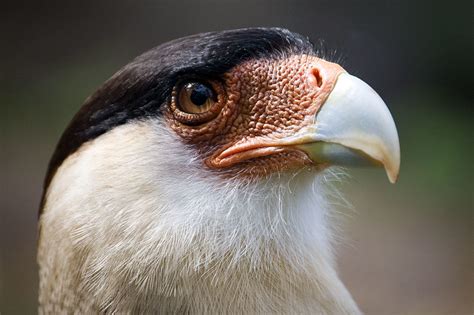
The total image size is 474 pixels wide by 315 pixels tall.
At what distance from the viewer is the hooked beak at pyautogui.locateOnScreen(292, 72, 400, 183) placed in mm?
1406

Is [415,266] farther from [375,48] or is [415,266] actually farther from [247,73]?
[247,73]

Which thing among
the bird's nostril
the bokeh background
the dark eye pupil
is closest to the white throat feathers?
the dark eye pupil

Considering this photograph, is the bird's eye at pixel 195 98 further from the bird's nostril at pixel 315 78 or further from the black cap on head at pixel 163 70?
the bird's nostril at pixel 315 78

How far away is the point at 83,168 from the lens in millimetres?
1537

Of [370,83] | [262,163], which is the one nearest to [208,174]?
[262,163]

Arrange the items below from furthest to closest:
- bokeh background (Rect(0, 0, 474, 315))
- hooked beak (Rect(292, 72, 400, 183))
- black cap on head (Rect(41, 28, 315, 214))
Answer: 1. bokeh background (Rect(0, 0, 474, 315))
2. black cap on head (Rect(41, 28, 315, 214))
3. hooked beak (Rect(292, 72, 400, 183))

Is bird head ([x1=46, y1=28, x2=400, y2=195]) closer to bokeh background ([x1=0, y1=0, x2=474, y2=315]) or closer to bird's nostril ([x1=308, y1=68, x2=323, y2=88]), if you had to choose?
bird's nostril ([x1=308, y1=68, x2=323, y2=88])

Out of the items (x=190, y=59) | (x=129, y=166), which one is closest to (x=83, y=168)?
(x=129, y=166)

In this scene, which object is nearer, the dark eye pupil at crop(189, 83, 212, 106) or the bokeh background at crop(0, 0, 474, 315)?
the dark eye pupil at crop(189, 83, 212, 106)

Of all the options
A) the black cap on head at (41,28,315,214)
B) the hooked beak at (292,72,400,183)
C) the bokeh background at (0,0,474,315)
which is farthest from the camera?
the bokeh background at (0,0,474,315)

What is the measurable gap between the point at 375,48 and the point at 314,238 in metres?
4.12

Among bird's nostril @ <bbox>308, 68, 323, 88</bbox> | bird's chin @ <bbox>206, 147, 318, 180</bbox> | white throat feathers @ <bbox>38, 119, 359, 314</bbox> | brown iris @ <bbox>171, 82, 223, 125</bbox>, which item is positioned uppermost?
bird's nostril @ <bbox>308, 68, 323, 88</bbox>

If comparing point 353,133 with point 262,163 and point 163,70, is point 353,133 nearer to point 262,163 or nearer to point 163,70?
point 262,163

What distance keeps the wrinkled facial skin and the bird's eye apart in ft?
0.05
